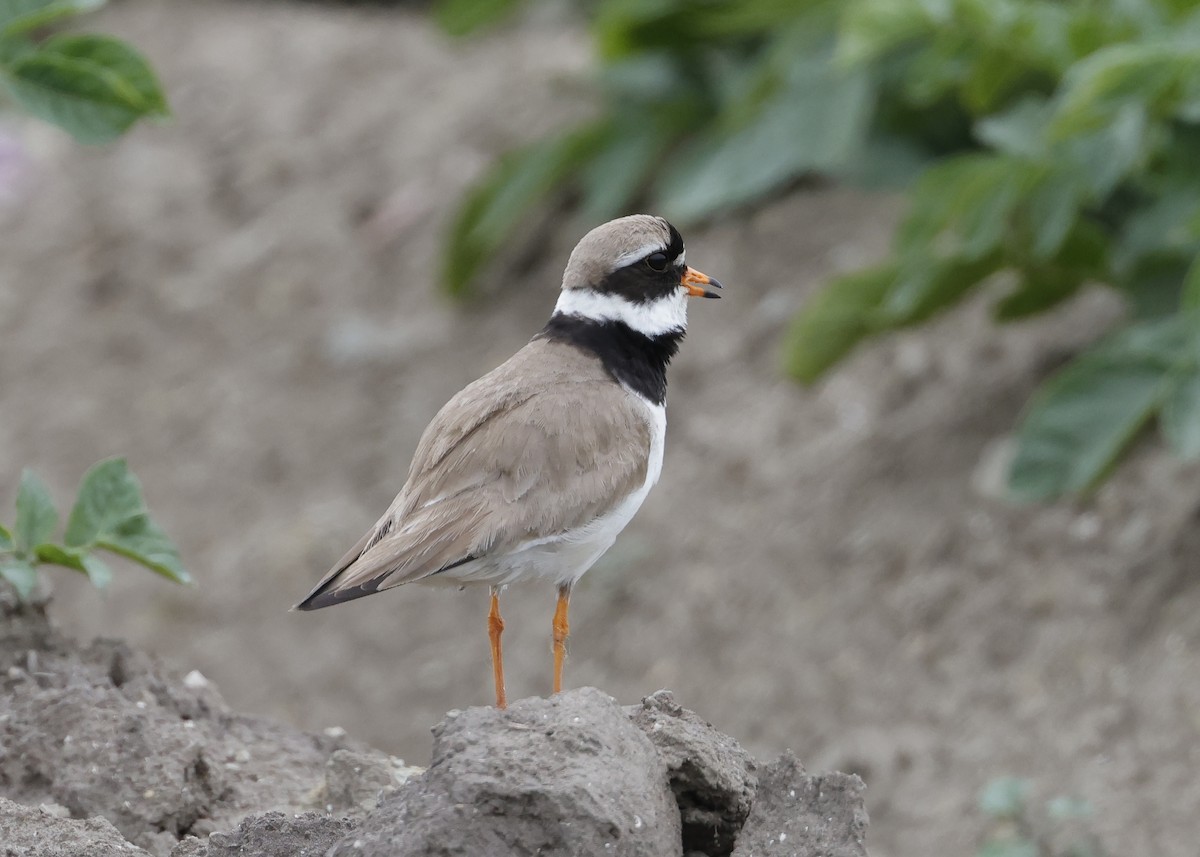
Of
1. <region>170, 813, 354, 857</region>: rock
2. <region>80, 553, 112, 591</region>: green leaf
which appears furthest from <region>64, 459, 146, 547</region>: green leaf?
<region>170, 813, 354, 857</region>: rock

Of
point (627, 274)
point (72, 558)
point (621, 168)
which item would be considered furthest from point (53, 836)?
point (621, 168)

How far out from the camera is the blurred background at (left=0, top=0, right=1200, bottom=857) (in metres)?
6.68

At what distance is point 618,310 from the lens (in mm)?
5023

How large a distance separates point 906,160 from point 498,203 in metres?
2.48

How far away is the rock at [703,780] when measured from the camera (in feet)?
12.1

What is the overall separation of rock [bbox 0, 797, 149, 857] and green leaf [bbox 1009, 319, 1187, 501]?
404 centimetres

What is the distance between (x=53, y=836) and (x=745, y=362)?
238 inches

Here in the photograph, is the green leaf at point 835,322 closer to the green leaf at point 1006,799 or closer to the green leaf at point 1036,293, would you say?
the green leaf at point 1036,293

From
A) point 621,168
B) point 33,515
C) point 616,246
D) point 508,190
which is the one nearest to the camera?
point 33,515

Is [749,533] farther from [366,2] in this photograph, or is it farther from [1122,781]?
[366,2]

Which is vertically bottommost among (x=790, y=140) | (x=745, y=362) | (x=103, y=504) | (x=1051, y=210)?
(x=103, y=504)

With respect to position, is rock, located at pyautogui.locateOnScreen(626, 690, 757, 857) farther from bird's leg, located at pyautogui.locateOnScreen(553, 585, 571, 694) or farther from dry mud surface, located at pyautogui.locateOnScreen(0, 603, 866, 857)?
bird's leg, located at pyautogui.locateOnScreen(553, 585, 571, 694)

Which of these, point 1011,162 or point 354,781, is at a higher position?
point 1011,162

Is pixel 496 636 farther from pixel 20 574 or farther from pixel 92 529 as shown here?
pixel 20 574
